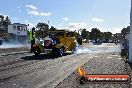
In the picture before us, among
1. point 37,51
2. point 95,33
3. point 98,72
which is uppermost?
point 95,33

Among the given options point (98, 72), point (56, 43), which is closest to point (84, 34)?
point (56, 43)

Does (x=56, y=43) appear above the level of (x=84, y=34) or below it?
below

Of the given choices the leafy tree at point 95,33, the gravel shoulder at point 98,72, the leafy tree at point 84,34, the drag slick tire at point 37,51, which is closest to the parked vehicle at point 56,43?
the drag slick tire at point 37,51

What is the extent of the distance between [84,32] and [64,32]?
405 feet

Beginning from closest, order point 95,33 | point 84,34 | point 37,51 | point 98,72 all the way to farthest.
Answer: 1. point 98,72
2. point 37,51
3. point 84,34
4. point 95,33

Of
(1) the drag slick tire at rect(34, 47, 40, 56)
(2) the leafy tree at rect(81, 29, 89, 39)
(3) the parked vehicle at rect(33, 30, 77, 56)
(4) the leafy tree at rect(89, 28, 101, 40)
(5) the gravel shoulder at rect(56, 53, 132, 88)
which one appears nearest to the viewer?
(5) the gravel shoulder at rect(56, 53, 132, 88)

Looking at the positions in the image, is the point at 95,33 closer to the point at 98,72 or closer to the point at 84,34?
the point at 84,34

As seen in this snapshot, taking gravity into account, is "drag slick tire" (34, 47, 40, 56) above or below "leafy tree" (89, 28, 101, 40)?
below

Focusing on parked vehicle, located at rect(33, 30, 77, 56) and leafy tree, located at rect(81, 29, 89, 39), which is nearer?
parked vehicle, located at rect(33, 30, 77, 56)

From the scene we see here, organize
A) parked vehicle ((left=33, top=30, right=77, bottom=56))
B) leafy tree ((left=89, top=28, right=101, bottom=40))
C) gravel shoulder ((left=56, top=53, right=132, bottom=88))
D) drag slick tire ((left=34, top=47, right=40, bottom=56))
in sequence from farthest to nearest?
leafy tree ((left=89, top=28, right=101, bottom=40)) → drag slick tire ((left=34, top=47, right=40, bottom=56)) → parked vehicle ((left=33, top=30, right=77, bottom=56)) → gravel shoulder ((left=56, top=53, right=132, bottom=88))

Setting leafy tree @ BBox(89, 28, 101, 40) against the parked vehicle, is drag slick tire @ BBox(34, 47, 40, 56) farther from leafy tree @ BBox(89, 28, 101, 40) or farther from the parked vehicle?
leafy tree @ BBox(89, 28, 101, 40)

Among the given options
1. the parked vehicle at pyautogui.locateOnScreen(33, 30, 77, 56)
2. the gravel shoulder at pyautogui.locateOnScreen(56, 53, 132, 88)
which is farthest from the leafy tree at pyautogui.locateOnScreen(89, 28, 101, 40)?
the gravel shoulder at pyautogui.locateOnScreen(56, 53, 132, 88)

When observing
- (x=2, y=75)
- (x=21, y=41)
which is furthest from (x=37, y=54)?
(x=21, y=41)

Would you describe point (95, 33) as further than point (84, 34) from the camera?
Yes
